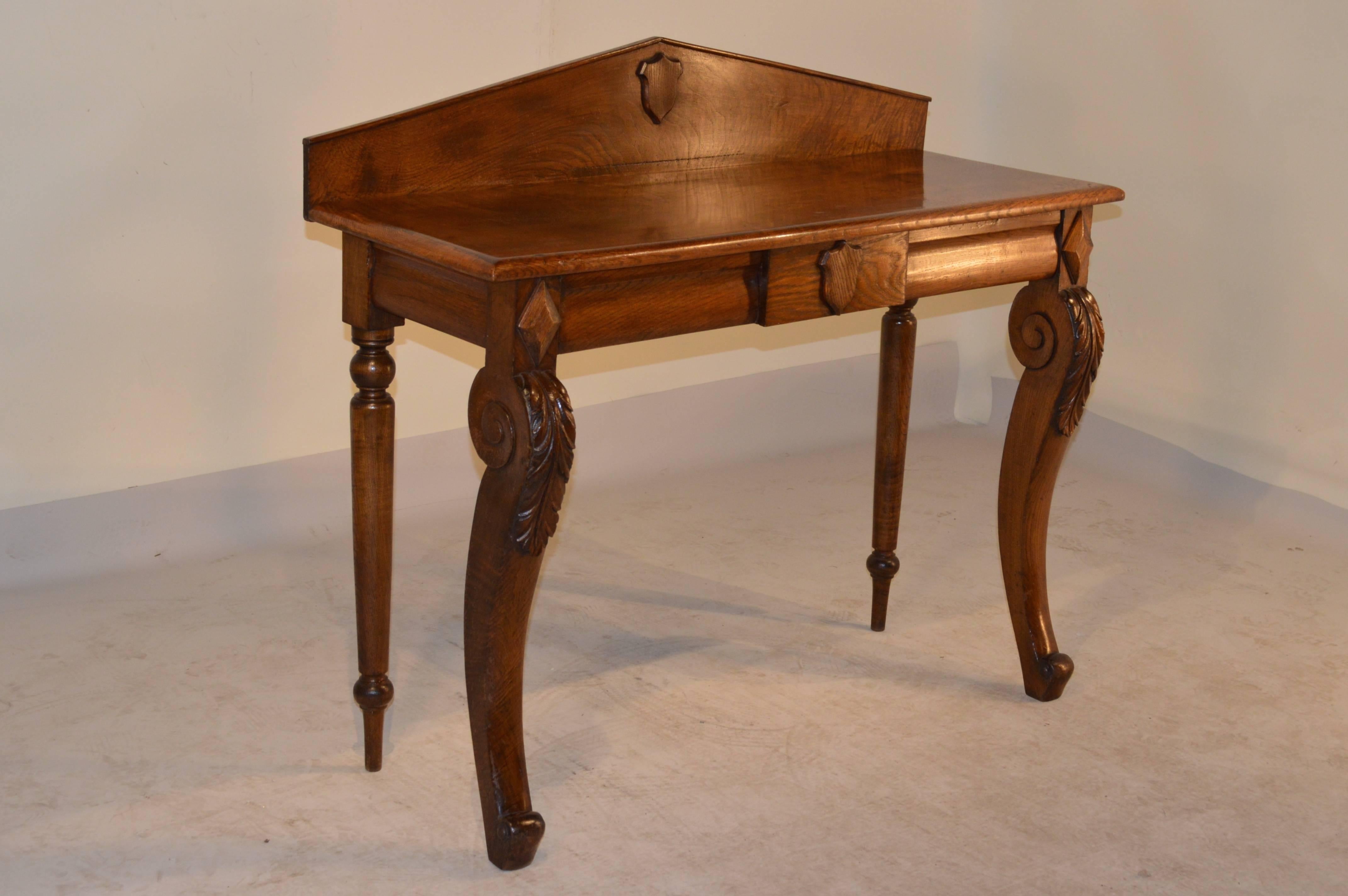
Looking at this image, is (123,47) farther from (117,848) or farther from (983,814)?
(983,814)

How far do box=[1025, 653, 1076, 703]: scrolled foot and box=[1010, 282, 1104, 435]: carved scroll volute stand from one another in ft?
1.43

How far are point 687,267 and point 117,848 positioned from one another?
3.91 ft

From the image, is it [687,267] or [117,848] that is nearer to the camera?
[687,267]

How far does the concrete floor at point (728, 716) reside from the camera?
2.08 m

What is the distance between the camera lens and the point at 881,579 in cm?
282

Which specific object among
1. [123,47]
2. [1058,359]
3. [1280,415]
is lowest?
[1280,415]

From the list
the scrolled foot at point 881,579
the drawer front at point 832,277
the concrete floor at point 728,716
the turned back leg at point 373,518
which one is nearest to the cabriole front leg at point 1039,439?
the concrete floor at point 728,716

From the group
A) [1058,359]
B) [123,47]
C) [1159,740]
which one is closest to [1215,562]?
[1159,740]

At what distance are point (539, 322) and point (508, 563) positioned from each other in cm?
33

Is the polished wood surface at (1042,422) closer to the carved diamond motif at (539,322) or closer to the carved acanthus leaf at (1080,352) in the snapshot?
the carved acanthus leaf at (1080,352)

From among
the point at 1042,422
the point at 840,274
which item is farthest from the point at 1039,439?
the point at 840,274

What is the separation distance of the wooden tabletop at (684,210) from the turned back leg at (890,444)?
0.32 meters

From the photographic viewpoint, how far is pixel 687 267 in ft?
6.30

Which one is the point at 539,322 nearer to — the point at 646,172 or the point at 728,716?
the point at 646,172
